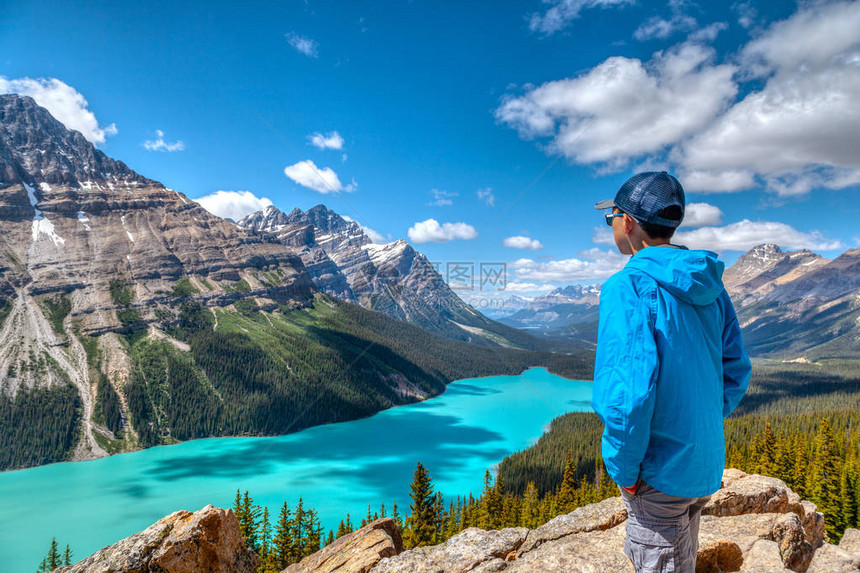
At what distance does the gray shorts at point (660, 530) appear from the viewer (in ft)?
7.50

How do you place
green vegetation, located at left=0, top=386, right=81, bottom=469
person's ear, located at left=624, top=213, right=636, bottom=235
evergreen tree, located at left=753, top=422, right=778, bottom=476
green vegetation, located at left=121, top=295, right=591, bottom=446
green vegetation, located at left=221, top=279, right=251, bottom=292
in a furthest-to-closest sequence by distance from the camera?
green vegetation, located at left=221, top=279, right=251, bottom=292 < green vegetation, located at left=121, top=295, right=591, bottom=446 < green vegetation, located at left=0, top=386, right=81, bottom=469 < evergreen tree, located at left=753, top=422, right=778, bottom=476 < person's ear, located at left=624, top=213, right=636, bottom=235

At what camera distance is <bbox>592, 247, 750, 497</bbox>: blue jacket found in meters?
2.03

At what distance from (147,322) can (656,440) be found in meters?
142

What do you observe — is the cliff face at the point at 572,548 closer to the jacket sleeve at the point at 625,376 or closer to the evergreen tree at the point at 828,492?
the jacket sleeve at the point at 625,376

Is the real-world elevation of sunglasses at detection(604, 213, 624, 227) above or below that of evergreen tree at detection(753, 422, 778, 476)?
above

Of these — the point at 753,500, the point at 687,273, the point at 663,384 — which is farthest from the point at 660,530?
the point at 753,500

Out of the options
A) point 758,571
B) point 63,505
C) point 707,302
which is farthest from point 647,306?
point 63,505

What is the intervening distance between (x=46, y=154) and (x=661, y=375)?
693ft

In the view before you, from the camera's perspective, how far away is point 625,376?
2037 millimetres

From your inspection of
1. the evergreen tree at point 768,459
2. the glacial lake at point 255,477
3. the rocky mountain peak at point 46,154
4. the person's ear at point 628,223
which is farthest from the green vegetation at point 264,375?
the person's ear at point 628,223

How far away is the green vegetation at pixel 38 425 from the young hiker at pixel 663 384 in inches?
4065

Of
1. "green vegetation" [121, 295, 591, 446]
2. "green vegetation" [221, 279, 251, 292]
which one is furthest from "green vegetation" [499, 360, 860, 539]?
"green vegetation" [221, 279, 251, 292]

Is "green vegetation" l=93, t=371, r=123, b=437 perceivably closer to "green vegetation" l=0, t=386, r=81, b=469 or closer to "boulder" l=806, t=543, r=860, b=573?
"green vegetation" l=0, t=386, r=81, b=469

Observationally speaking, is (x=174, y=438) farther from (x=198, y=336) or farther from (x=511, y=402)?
(x=511, y=402)
